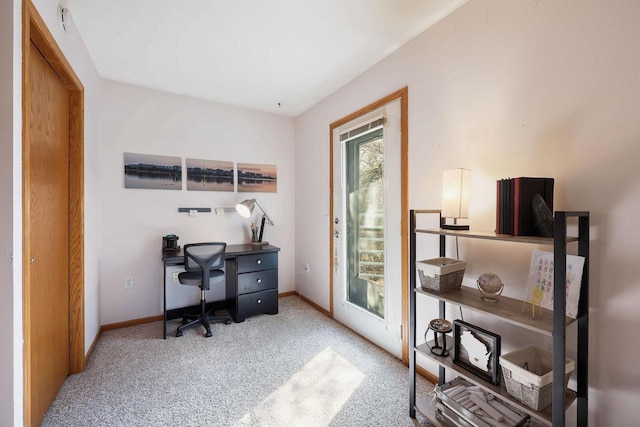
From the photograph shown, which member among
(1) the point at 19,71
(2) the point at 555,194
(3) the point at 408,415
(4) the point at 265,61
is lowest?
(3) the point at 408,415

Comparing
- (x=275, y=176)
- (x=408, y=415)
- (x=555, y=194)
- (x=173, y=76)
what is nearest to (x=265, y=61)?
(x=173, y=76)

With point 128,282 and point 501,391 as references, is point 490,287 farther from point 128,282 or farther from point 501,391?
point 128,282

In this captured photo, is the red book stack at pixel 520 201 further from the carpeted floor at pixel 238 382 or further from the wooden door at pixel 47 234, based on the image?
the wooden door at pixel 47 234

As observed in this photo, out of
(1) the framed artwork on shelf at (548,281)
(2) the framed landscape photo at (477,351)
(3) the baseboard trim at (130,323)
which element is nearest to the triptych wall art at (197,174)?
(3) the baseboard trim at (130,323)

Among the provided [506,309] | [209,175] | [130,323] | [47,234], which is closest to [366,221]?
[506,309]

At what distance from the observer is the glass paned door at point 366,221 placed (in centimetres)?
243

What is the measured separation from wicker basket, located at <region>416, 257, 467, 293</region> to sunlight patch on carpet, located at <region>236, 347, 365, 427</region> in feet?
3.02

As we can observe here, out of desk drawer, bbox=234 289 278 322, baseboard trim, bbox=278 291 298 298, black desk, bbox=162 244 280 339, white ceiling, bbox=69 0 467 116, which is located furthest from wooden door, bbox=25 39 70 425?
baseboard trim, bbox=278 291 298 298

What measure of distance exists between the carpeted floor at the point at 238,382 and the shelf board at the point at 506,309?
2.53ft

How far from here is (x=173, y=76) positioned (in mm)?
2672

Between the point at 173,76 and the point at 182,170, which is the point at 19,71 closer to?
the point at 173,76

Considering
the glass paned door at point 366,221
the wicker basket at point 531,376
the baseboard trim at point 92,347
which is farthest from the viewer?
the glass paned door at point 366,221

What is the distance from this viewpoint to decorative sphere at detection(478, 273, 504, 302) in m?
1.35

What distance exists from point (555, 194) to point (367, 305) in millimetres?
1710
